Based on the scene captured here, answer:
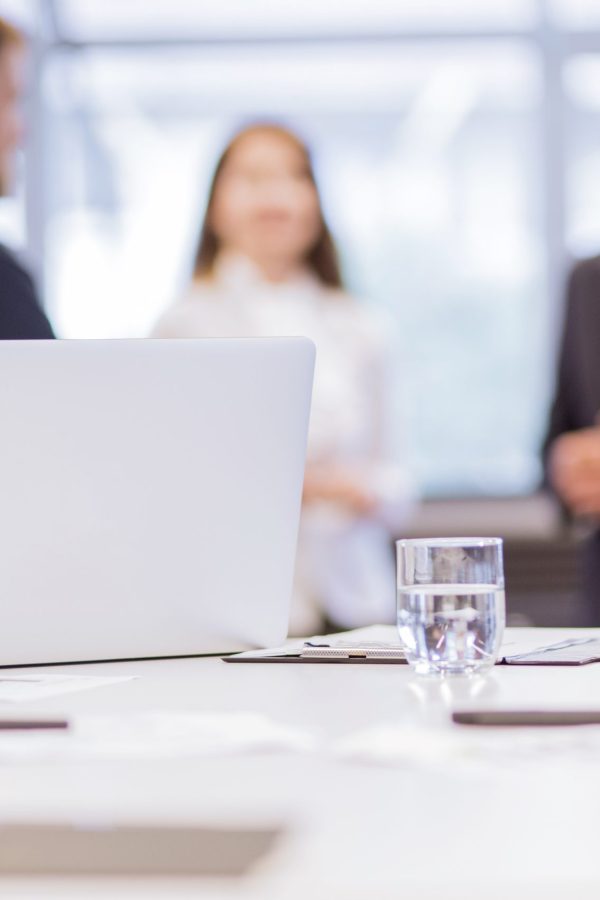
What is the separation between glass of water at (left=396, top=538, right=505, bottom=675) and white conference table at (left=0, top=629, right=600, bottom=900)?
0.18ft

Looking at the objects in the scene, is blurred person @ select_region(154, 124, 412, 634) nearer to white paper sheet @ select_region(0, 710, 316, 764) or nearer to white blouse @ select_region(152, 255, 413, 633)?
white blouse @ select_region(152, 255, 413, 633)

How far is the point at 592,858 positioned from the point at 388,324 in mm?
4993

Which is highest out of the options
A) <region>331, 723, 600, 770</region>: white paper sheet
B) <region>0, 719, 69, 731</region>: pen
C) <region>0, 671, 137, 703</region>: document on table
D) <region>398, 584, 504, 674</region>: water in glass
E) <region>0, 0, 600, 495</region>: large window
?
<region>0, 0, 600, 495</region>: large window

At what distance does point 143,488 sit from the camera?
1.33 metres

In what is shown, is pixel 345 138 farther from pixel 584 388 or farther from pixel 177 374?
pixel 177 374

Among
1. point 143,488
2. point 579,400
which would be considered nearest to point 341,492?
point 579,400

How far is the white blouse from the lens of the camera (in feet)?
8.81

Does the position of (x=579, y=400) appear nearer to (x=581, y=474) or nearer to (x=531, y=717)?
(x=581, y=474)

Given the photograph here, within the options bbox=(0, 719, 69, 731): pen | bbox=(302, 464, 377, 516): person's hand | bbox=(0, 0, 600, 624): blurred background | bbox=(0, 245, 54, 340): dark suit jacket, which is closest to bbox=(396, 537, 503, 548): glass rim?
bbox=(0, 719, 69, 731): pen

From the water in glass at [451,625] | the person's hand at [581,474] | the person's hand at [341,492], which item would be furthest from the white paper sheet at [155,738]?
the person's hand at [341,492]

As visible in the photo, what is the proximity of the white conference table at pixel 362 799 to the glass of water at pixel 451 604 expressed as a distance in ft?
0.18

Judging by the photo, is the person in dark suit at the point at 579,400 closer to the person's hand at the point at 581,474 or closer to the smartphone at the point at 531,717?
the person's hand at the point at 581,474

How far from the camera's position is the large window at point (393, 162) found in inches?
217

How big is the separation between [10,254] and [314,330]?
0.82m
